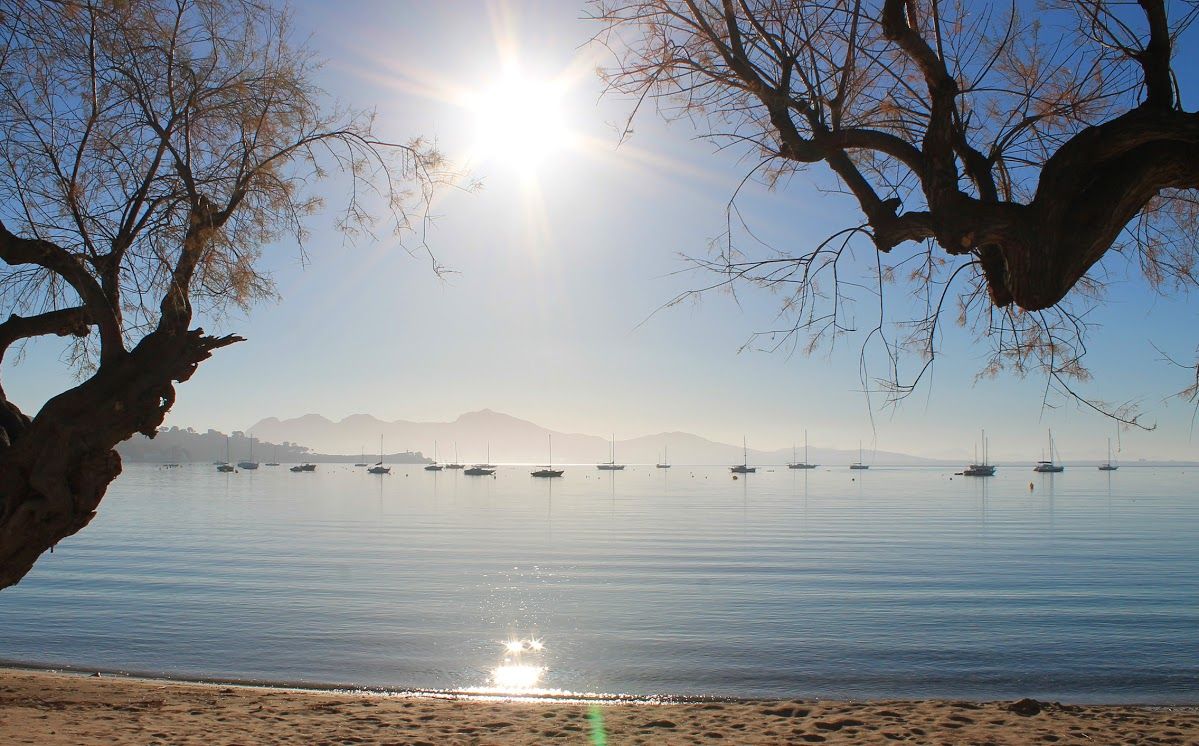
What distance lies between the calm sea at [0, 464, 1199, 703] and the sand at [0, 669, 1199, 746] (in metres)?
3.01

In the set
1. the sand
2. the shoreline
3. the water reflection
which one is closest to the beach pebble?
the sand

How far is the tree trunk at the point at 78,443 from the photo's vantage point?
6.89m

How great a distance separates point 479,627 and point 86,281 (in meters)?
15.4

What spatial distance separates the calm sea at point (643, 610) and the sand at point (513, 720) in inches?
Result: 118

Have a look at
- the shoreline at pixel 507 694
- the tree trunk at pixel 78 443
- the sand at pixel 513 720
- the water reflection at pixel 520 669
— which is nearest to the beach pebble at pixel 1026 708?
the sand at pixel 513 720

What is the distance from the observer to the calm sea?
15.4 meters

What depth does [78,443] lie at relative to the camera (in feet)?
23.0

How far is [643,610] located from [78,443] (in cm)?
1752

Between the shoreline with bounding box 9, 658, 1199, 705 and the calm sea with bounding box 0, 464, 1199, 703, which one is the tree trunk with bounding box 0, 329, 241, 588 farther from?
the calm sea with bounding box 0, 464, 1199, 703

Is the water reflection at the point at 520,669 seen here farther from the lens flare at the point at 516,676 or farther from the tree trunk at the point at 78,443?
the tree trunk at the point at 78,443

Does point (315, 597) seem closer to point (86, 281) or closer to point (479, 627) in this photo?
point (479, 627)

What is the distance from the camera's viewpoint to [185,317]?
735cm

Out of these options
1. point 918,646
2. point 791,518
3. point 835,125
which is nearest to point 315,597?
point 918,646

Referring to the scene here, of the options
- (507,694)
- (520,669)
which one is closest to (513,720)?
(507,694)
